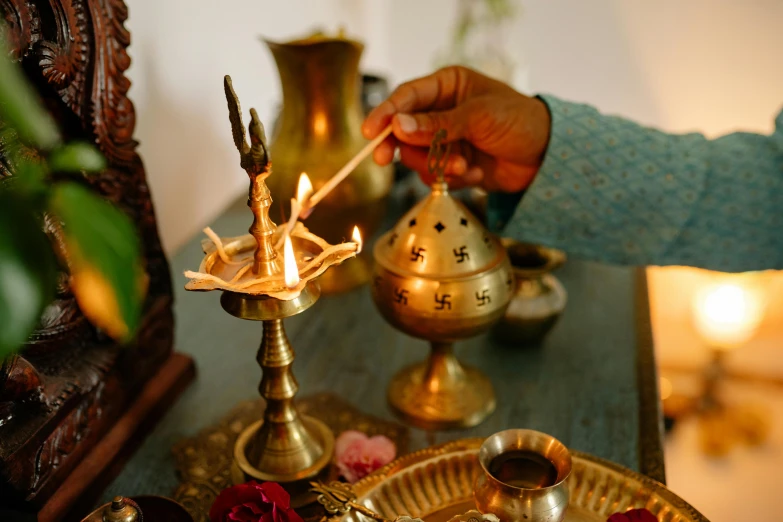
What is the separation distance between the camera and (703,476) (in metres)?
1.47

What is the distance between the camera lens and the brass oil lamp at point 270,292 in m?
0.46

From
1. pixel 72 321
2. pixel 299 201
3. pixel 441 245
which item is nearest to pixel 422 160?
pixel 441 245

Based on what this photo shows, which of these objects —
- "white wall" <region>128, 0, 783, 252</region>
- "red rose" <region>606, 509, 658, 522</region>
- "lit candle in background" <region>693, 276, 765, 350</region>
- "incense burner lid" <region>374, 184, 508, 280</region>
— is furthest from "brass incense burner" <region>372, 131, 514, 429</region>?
"lit candle in background" <region>693, 276, 765, 350</region>

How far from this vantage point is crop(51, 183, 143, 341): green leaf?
0.25m

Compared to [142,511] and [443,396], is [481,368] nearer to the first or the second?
[443,396]

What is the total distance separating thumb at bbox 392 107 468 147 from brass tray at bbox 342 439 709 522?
335mm

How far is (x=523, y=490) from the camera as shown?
1.45 ft

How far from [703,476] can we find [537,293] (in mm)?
974

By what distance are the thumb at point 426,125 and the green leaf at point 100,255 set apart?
1.59 feet

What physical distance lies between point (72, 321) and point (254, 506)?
0.25 metres

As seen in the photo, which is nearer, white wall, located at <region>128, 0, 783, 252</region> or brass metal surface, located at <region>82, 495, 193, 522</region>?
brass metal surface, located at <region>82, 495, 193, 522</region>

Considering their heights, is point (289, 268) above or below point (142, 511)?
above

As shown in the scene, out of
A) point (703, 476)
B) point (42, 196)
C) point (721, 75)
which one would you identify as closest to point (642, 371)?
point (42, 196)

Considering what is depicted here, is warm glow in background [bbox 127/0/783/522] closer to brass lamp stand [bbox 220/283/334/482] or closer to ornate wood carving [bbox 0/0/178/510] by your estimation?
ornate wood carving [bbox 0/0/178/510]
